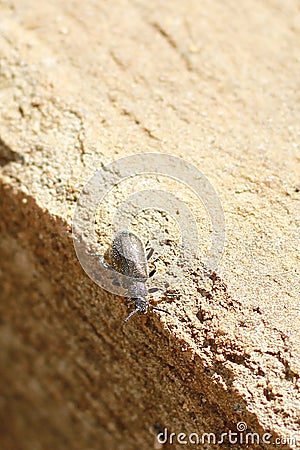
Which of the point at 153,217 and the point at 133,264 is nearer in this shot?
the point at 133,264

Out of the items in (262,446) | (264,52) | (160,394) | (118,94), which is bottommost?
(160,394)

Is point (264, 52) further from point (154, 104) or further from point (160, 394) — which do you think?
point (160, 394)

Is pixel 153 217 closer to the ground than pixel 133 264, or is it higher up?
higher up

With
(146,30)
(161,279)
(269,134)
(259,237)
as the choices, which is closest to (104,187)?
(161,279)
